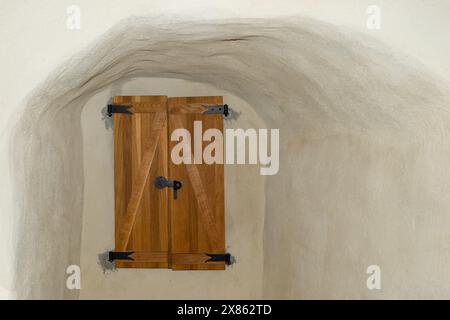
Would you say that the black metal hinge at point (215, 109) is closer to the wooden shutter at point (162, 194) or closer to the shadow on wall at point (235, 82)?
the wooden shutter at point (162, 194)

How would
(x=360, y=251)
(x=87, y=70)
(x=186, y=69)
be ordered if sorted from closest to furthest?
(x=87, y=70) < (x=360, y=251) < (x=186, y=69)

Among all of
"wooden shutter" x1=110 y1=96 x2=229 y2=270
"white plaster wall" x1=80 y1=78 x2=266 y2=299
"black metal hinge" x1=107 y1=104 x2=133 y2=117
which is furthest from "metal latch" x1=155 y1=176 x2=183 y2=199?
"black metal hinge" x1=107 y1=104 x2=133 y2=117

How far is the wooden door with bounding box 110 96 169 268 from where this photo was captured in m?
4.22

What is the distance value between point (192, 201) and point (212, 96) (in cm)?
86

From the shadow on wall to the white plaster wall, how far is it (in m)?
0.43

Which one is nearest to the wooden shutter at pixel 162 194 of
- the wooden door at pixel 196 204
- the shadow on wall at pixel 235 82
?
the wooden door at pixel 196 204

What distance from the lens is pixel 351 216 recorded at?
2783mm

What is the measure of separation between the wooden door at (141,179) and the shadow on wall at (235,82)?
0.46 meters

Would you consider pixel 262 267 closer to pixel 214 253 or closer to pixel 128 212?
pixel 214 253

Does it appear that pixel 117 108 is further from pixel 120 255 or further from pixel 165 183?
pixel 120 255

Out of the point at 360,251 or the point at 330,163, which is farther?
the point at 330,163

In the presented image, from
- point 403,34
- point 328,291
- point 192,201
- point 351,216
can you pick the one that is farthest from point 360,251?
point 192,201

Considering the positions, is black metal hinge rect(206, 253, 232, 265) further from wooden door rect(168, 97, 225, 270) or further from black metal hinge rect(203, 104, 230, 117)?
black metal hinge rect(203, 104, 230, 117)

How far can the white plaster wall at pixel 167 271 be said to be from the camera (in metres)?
4.24
